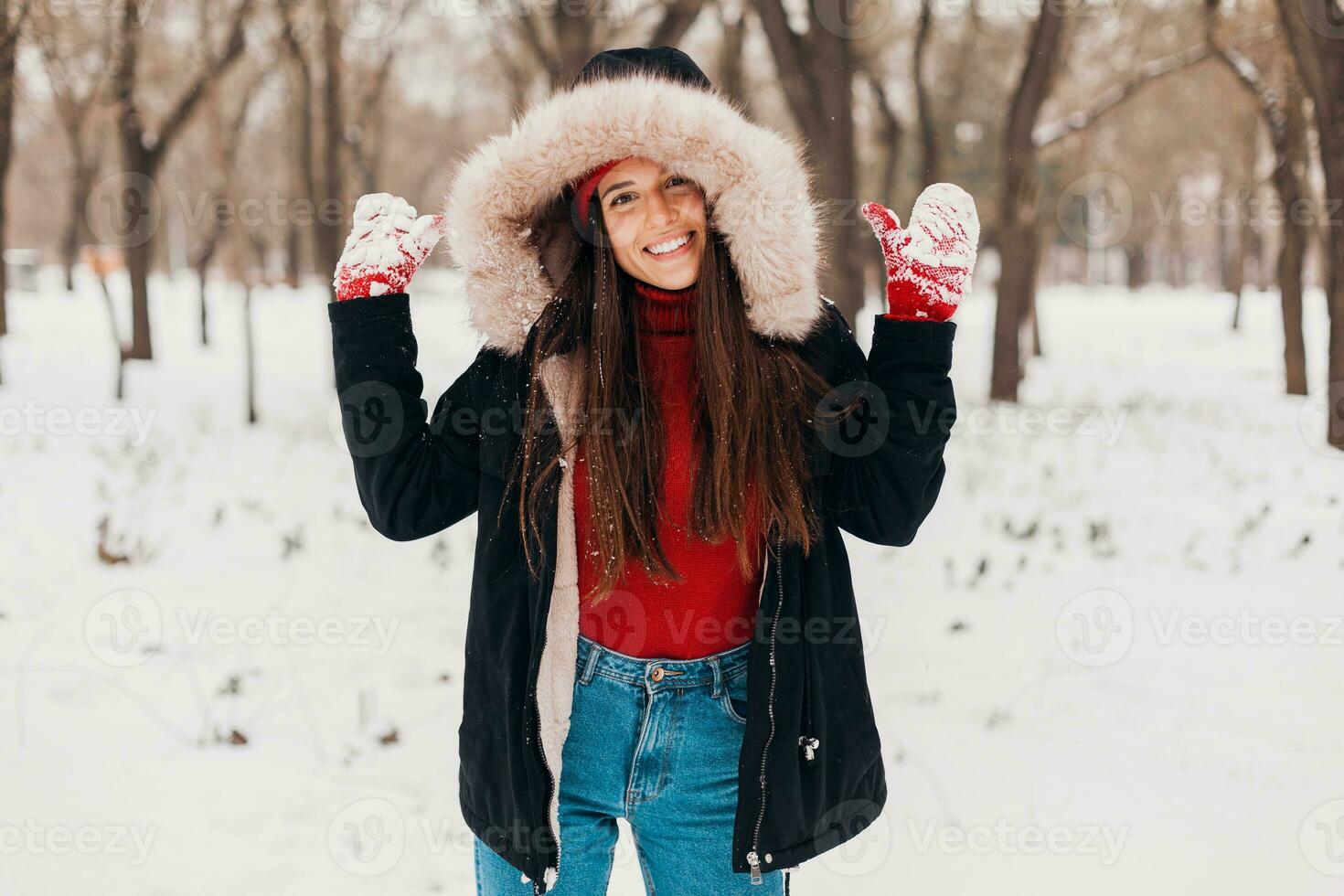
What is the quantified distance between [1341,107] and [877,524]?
18.3 ft

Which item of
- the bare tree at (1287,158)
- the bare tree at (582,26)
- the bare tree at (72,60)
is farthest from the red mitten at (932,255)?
the bare tree at (72,60)

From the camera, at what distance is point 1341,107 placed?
5598 millimetres

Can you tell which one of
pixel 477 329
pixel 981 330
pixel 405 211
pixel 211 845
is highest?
pixel 981 330

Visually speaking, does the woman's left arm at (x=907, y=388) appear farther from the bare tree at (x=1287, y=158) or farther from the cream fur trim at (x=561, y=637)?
the bare tree at (x=1287, y=158)

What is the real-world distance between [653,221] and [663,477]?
0.50 m

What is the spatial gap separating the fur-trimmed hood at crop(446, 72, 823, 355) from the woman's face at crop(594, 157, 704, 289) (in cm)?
4

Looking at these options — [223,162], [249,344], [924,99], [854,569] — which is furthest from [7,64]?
[924,99]

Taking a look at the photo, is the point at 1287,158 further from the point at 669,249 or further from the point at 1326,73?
the point at 669,249

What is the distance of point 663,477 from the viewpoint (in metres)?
1.83

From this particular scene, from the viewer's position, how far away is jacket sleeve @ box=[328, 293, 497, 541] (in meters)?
1.73

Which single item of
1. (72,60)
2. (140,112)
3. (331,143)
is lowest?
(331,143)

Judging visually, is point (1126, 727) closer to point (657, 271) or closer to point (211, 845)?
point (657, 271)

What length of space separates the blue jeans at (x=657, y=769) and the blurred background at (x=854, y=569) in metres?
0.74

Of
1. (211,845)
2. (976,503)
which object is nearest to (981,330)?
(976,503)
